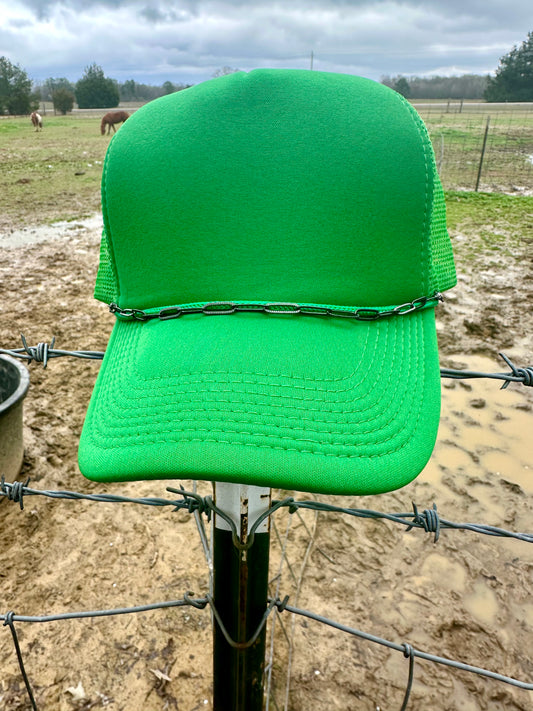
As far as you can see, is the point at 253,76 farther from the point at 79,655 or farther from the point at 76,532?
the point at 76,532

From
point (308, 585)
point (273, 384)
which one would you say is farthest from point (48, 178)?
point (273, 384)

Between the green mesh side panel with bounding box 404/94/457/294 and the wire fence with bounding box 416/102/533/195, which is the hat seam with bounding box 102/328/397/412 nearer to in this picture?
the green mesh side panel with bounding box 404/94/457/294

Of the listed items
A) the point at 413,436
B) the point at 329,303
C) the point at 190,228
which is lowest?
the point at 413,436

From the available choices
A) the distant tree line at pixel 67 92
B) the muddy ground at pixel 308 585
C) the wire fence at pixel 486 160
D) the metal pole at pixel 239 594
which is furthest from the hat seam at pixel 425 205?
the distant tree line at pixel 67 92

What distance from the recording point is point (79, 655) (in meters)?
1.86

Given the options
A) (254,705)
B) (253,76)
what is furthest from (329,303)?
(254,705)

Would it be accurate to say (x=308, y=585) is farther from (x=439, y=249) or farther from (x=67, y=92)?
(x=67, y=92)

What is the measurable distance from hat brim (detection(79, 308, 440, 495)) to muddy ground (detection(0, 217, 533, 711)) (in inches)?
49.5

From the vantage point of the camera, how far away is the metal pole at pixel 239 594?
90 centimetres

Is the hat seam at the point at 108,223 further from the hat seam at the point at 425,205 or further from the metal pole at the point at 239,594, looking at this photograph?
the hat seam at the point at 425,205

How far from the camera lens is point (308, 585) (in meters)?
2.13

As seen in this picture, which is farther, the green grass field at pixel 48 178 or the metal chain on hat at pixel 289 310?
the green grass field at pixel 48 178

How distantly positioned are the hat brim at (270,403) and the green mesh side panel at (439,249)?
0.09 meters

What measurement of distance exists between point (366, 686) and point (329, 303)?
1494 millimetres
